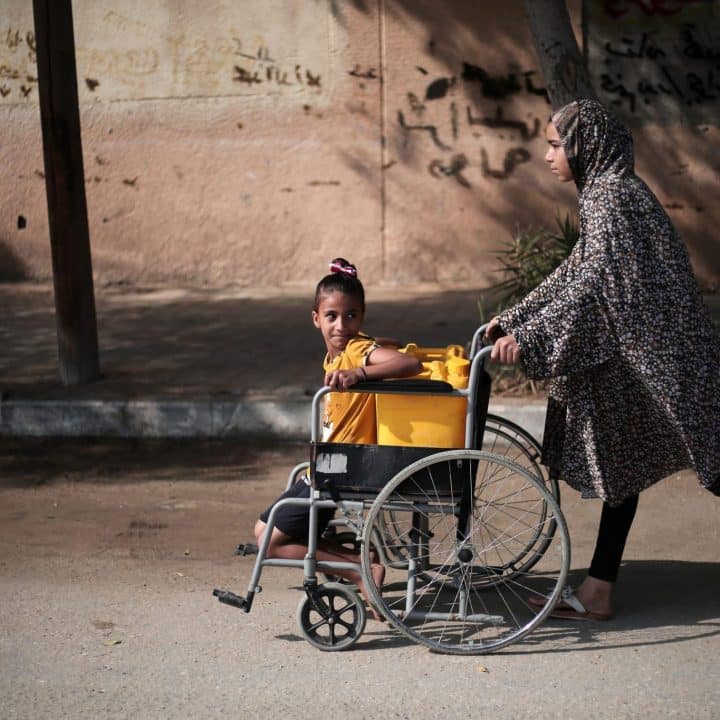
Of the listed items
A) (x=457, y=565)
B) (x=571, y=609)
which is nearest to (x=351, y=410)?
(x=457, y=565)

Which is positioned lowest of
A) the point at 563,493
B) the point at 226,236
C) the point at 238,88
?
the point at 563,493

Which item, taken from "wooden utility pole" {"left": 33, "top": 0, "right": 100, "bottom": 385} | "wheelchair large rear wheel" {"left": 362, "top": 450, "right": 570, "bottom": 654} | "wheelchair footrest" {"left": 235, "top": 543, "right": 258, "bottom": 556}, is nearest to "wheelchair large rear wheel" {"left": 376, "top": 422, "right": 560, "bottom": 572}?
"wheelchair large rear wheel" {"left": 362, "top": 450, "right": 570, "bottom": 654}

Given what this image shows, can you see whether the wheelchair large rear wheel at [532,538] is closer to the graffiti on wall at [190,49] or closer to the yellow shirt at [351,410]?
the yellow shirt at [351,410]

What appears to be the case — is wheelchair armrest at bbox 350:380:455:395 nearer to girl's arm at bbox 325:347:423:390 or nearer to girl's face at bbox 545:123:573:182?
girl's arm at bbox 325:347:423:390

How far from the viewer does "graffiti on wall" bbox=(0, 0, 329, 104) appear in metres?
10.7

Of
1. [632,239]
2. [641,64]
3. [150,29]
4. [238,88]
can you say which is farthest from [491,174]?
[632,239]

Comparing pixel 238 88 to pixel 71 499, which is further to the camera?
pixel 238 88

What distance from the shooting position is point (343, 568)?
3.99 meters

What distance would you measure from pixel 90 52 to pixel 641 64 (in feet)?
15.8

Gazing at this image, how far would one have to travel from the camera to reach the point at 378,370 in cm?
383

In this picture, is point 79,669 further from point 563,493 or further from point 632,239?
point 563,493

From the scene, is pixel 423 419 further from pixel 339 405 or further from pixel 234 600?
pixel 234 600

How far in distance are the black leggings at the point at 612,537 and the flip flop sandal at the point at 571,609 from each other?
0.37ft

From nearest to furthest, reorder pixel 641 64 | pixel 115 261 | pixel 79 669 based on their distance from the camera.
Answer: pixel 79 669, pixel 641 64, pixel 115 261
